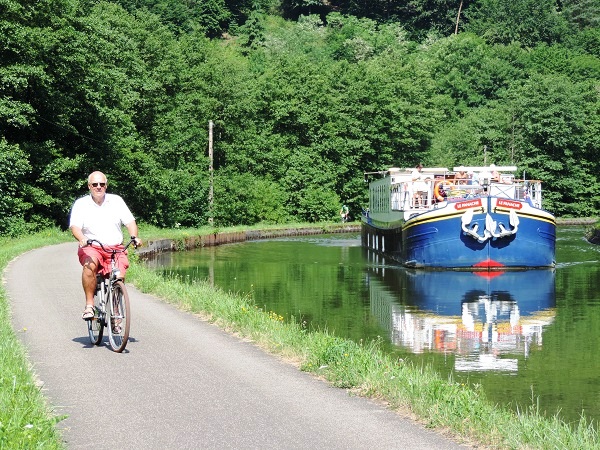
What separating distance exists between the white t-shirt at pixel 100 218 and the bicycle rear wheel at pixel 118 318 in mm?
640


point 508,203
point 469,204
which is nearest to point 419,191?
point 469,204

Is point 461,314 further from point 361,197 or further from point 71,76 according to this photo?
point 361,197

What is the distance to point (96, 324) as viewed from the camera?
13.1 meters

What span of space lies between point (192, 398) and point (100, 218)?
3.51 meters

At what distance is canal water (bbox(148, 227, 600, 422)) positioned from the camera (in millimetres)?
15008

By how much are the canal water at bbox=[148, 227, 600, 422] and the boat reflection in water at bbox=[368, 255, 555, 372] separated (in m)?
0.03

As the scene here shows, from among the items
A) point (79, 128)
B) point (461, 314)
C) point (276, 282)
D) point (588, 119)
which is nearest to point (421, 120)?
point (588, 119)

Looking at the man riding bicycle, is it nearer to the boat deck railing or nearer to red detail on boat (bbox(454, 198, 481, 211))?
red detail on boat (bbox(454, 198, 481, 211))

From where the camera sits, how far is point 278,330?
14.4 meters

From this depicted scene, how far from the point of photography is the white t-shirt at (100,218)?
12469 millimetres

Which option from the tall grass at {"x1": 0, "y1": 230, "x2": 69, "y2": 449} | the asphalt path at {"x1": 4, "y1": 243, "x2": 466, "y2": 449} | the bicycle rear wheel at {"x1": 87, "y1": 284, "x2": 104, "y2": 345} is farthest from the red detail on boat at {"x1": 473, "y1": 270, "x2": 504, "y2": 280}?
the tall grass at {"x1": 0, "y1": 230, "x2": 69, "y2": 449}

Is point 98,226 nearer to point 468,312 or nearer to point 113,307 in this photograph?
point 113,307

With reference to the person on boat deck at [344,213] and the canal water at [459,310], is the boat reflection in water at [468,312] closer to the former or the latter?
the canal water at [459,310]

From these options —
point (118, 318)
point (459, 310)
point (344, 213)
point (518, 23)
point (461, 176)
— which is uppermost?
point (518, 23)
